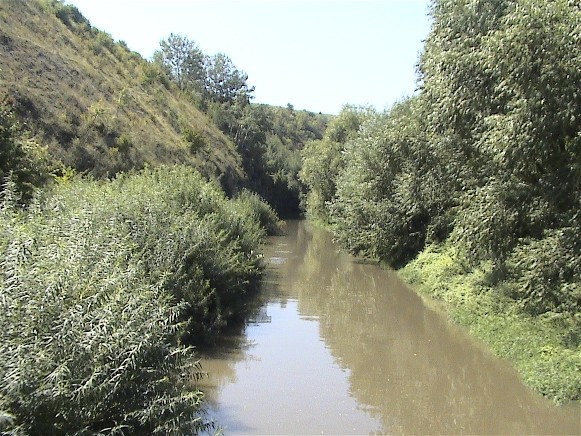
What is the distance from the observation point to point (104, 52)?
47312 millimetres

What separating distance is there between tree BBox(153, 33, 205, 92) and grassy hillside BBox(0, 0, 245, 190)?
17.1 metres

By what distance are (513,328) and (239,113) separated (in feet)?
177

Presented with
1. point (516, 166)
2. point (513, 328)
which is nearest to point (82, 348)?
point (516, 166)

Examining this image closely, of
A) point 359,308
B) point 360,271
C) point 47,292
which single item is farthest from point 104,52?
point 47,292

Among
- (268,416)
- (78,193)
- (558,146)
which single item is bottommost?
(268,416)

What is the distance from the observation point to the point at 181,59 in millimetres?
73125

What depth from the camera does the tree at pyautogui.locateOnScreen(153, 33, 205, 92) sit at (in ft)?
237

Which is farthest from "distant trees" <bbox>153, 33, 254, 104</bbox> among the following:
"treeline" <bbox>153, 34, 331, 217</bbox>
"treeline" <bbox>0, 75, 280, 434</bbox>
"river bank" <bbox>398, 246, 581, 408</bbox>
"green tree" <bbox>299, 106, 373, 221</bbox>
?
"treeline" <bbox>0, 75, 280, 434</bbox>

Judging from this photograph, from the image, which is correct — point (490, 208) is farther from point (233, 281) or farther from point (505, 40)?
point (233, 281)

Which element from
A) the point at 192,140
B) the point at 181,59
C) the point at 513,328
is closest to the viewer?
the point at 513,328

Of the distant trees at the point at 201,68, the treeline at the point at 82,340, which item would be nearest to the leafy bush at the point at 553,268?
the treeline at the point at 82,340

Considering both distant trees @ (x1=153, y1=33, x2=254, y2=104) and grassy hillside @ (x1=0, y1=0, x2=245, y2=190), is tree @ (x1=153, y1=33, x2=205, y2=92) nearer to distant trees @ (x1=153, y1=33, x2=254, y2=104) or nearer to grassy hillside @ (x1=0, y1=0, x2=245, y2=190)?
distant trees @ (x1=153, y1=33, x2=254, y2=104)

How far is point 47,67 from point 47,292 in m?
31.7

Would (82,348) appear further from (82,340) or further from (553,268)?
(553,268)
